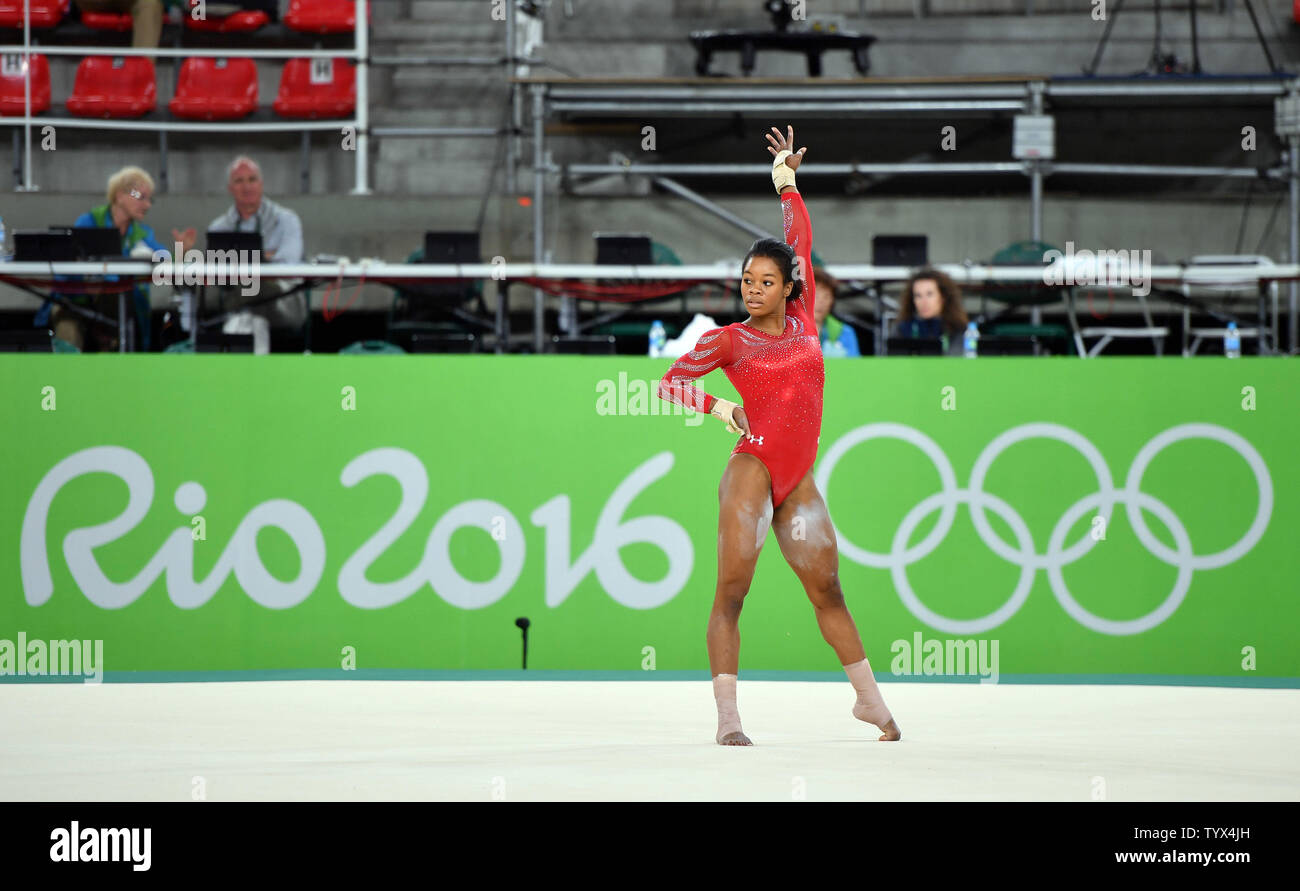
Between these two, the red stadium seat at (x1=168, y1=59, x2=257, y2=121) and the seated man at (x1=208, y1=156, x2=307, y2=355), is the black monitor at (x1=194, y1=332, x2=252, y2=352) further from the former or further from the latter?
the red stadium seat at (x1=168, y1=59, x2=257, y2=121)

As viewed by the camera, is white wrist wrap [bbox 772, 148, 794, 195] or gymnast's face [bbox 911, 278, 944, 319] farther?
gymnast's face [bbox 911, 278, 944, 319]

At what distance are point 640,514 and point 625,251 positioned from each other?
11.9ft

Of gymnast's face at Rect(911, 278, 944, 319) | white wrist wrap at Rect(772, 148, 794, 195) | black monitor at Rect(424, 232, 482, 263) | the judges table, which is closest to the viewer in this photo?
Answer: white wrist wrap at Rect(772, 148, 794, 195)

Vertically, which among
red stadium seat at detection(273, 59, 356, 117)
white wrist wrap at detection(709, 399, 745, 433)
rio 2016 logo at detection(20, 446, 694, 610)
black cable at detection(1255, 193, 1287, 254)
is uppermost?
red stadium seat at detection(273, 59, 356, 117)

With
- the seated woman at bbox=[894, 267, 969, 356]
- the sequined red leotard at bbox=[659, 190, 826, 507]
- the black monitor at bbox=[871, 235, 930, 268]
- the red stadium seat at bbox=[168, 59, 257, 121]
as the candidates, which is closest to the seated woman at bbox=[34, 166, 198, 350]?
the red stadium seat at bbox=[168, 59, 257, 121]

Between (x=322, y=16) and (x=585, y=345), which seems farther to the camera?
(x=322, y=16)

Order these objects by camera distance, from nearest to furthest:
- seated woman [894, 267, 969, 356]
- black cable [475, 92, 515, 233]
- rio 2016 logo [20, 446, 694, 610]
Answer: rio 2016 logo [20, 446, 694, 610]
seated woman [894, 267, 969, 356]
black cable [475, 92, 515, 233]

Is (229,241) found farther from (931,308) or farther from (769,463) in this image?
(769,463)

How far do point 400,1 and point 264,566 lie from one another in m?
8.02

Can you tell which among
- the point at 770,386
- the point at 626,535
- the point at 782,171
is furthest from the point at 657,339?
the point at 770,386

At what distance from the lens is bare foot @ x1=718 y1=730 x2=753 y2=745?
4773mm

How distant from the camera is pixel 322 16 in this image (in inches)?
524

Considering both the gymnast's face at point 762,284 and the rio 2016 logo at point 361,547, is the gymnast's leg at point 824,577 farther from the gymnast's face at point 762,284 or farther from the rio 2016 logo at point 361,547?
Answer: the rio 2016 logo at point 361,547

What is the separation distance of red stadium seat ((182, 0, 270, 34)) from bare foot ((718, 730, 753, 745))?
34.1 ft
